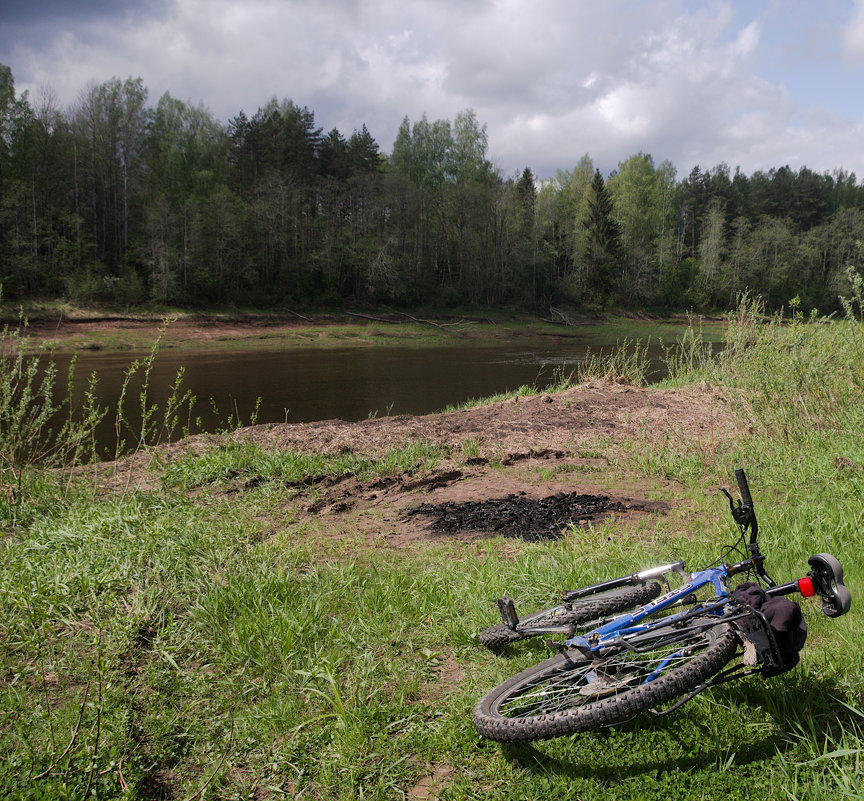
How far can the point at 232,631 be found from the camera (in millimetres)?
3859

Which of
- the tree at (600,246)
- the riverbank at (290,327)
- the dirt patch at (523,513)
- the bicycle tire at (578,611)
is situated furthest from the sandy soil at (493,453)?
the tree at (600,246)

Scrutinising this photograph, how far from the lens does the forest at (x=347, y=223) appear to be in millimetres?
41469

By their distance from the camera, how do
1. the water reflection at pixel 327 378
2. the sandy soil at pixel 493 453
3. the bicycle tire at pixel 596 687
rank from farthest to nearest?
the water reflection at pixel 327 378 < the sandy soil at pixel 493 453 < the bicycle tire at pixel 596 687

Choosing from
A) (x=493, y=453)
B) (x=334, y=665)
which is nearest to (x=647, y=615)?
(x=334, y=665)

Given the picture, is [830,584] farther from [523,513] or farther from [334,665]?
[523,513]

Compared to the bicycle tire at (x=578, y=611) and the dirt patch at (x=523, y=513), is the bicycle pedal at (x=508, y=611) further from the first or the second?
the dirt patch at (x=523, y=513)

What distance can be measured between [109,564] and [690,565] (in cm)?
448

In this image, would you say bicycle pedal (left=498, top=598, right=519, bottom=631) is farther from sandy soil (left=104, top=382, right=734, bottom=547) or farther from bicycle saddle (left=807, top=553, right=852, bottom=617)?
sandy soil (left=104, top=382, right=734, bottom=547)

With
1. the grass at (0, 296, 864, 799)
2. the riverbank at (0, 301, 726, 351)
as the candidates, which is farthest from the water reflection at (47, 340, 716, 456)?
the grass at (0, 296, 864, 799)

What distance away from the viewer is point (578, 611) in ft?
11.8

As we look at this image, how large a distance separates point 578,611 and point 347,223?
52.2 metres

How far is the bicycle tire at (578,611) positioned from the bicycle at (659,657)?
1.02 ft

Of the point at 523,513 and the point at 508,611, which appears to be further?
the point at 523,513

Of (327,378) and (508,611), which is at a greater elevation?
(508,611)
